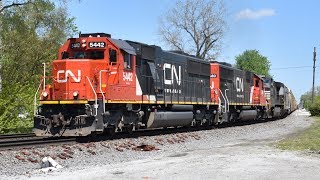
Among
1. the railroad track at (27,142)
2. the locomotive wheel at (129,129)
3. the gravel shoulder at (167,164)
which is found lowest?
the gravel shoulder at (167,164)

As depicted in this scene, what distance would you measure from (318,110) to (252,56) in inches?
3115

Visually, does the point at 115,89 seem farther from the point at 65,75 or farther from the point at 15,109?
the point at 15,109

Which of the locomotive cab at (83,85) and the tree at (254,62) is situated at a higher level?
the tree at (254,62)

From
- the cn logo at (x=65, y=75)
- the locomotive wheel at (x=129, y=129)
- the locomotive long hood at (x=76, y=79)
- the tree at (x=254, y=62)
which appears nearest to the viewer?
the locomotive long hood at (x=76, y=79)

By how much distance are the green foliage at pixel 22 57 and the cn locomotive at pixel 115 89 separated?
4223mm

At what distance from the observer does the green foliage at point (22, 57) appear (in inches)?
877

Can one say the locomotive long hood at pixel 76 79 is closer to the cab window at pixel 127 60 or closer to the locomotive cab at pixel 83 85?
the locomotive cab at pixel 83 85

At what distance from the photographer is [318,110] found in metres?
48.2

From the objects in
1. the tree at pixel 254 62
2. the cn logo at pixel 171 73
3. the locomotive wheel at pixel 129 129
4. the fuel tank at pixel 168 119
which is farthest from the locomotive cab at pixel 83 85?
the tree at pixel 254 62

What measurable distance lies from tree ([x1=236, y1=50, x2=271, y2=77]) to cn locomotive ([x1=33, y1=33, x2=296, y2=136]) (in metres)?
102

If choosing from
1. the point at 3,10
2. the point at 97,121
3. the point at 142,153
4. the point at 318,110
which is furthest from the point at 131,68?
the point at 318,110

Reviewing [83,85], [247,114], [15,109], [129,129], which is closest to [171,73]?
[129,129]

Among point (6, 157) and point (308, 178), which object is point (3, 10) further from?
point (308, 178)

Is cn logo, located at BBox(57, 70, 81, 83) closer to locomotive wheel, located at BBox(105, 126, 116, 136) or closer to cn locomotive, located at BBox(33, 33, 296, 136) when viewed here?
cn locomotive, located at BBox(33, 33, 296, 136)
